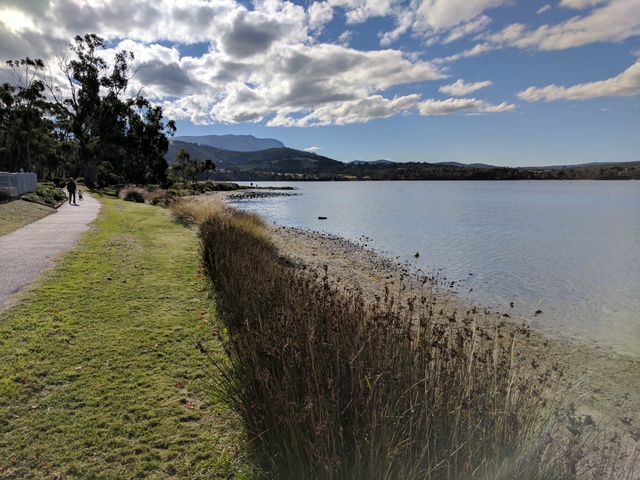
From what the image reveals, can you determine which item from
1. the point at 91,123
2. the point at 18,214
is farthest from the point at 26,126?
the point at 18,214

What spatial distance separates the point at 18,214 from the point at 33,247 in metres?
8.83

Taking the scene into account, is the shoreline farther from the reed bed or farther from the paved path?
the paved path

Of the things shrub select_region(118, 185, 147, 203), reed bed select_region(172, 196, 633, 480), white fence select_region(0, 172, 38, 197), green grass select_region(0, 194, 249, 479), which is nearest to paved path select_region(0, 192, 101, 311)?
green grass select_region(0, 194, 249, 479)

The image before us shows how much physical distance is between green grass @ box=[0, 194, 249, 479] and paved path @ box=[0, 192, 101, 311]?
2.05 ft

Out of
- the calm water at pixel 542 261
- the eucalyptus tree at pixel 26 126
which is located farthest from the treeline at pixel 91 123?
the calm water at pixel 542 261

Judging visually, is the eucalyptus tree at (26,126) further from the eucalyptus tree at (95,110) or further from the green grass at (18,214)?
the green grass at (18,214)

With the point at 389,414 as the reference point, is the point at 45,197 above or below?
above

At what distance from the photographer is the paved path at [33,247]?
8.19 metres

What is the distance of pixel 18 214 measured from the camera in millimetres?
18203

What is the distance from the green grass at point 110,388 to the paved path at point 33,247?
0.63m

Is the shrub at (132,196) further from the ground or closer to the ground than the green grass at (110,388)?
further from the ground

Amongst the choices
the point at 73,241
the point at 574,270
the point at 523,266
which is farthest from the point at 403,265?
the point at 73,241

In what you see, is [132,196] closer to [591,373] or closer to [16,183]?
[16,183]

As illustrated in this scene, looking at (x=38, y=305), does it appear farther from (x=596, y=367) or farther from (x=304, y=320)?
(x=596, y=367)
